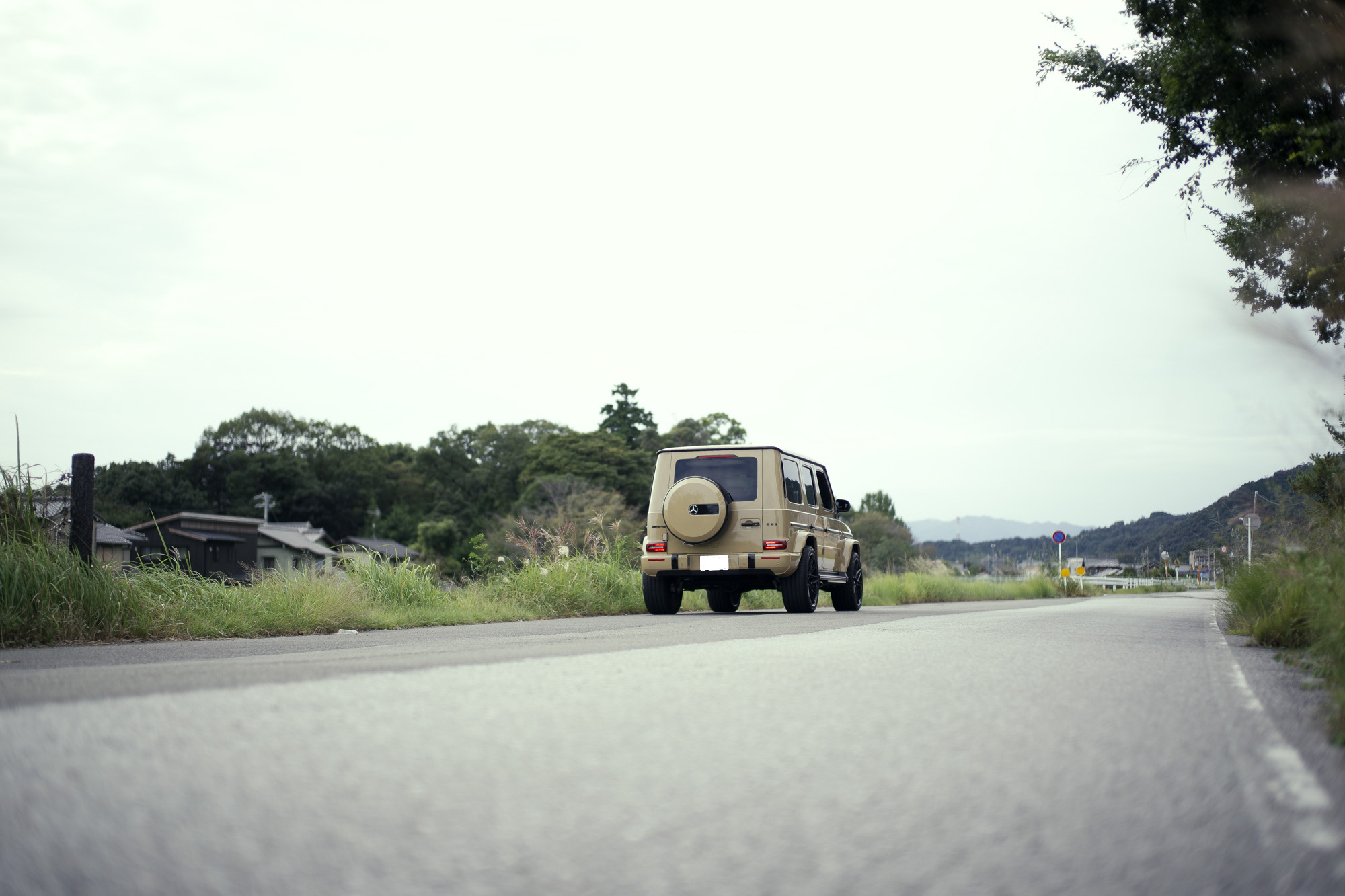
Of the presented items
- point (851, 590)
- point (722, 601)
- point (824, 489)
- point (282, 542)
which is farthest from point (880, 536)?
point (722, 601)

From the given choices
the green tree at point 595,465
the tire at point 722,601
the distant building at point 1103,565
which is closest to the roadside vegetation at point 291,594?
the tire at point 722,601

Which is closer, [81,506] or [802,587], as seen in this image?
[81,506]

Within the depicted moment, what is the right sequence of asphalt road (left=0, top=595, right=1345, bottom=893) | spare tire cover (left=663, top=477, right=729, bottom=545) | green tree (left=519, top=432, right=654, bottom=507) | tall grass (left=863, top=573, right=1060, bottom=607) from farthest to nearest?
green tree (left=519, top=432, right=654, bottom=507), tall grass (left=863, top=573, right=1060, bottom=607), spare tire cover (left=663, top=477, right=729, bottom=545), asphalt road (left=0, top=595, right=1345, bottom=893)

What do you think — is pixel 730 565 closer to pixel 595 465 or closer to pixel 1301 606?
pixel 1301 606

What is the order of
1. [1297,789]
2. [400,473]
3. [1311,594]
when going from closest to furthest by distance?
1. [1297,789]
2. [1311,594]
3. [400,473]

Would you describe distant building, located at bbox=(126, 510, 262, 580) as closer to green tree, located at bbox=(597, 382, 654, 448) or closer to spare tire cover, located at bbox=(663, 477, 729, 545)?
green tree, located at bbox=(597, 382, 654, 448)

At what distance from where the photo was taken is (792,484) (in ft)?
48.6

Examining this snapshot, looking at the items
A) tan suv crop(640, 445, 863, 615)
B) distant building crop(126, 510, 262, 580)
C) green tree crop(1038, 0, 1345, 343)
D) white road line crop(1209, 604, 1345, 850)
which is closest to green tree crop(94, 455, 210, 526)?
distant building crop(126, 510, 262, 580)

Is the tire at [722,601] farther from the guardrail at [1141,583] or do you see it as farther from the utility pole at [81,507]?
the guardrail at [1141,583]

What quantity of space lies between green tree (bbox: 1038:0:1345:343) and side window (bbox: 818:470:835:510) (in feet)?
21.0

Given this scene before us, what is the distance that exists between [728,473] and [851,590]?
149 inches

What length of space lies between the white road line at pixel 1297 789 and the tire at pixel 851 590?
40.0 ft

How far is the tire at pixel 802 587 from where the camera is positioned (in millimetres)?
14250

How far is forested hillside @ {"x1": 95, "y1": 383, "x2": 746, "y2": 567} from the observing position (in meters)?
68.6
